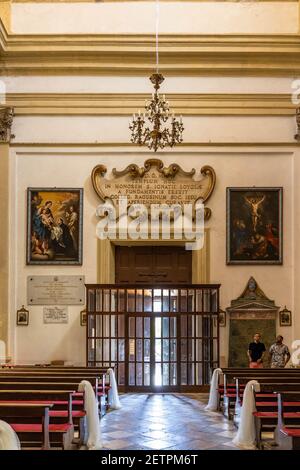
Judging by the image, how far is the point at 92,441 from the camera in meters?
8.87

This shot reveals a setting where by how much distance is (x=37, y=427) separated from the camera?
7797 mm

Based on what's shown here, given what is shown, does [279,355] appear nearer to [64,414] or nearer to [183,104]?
[183,104]

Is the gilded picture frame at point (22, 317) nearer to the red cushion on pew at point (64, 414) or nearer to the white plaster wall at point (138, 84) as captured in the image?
the white plaster wall at point (138, 84)

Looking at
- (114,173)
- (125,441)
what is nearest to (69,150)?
(114,173)

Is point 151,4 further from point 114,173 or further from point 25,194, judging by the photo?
point 25,194

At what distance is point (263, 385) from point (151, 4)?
10.3 meters

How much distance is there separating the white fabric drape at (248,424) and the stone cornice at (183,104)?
846cm

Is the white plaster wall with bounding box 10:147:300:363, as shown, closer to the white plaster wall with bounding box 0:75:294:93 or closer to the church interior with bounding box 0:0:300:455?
the church interior with bounding box 0:0:300:455

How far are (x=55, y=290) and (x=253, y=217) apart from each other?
4732 millimetres

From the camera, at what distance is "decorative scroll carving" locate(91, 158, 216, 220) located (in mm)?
16219

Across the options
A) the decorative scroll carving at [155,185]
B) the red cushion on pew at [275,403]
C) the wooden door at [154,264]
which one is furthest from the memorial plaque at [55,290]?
the red cushion on pew at [275,403]

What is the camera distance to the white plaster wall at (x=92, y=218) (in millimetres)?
16000

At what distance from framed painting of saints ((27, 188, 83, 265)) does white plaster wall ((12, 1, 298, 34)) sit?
3.86 m

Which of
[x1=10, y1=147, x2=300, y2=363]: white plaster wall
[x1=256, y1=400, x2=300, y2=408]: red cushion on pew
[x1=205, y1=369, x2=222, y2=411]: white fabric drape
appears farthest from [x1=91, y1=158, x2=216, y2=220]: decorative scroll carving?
[x1=256, y1=400, x2=300, y2=408]: red cushion on pew
